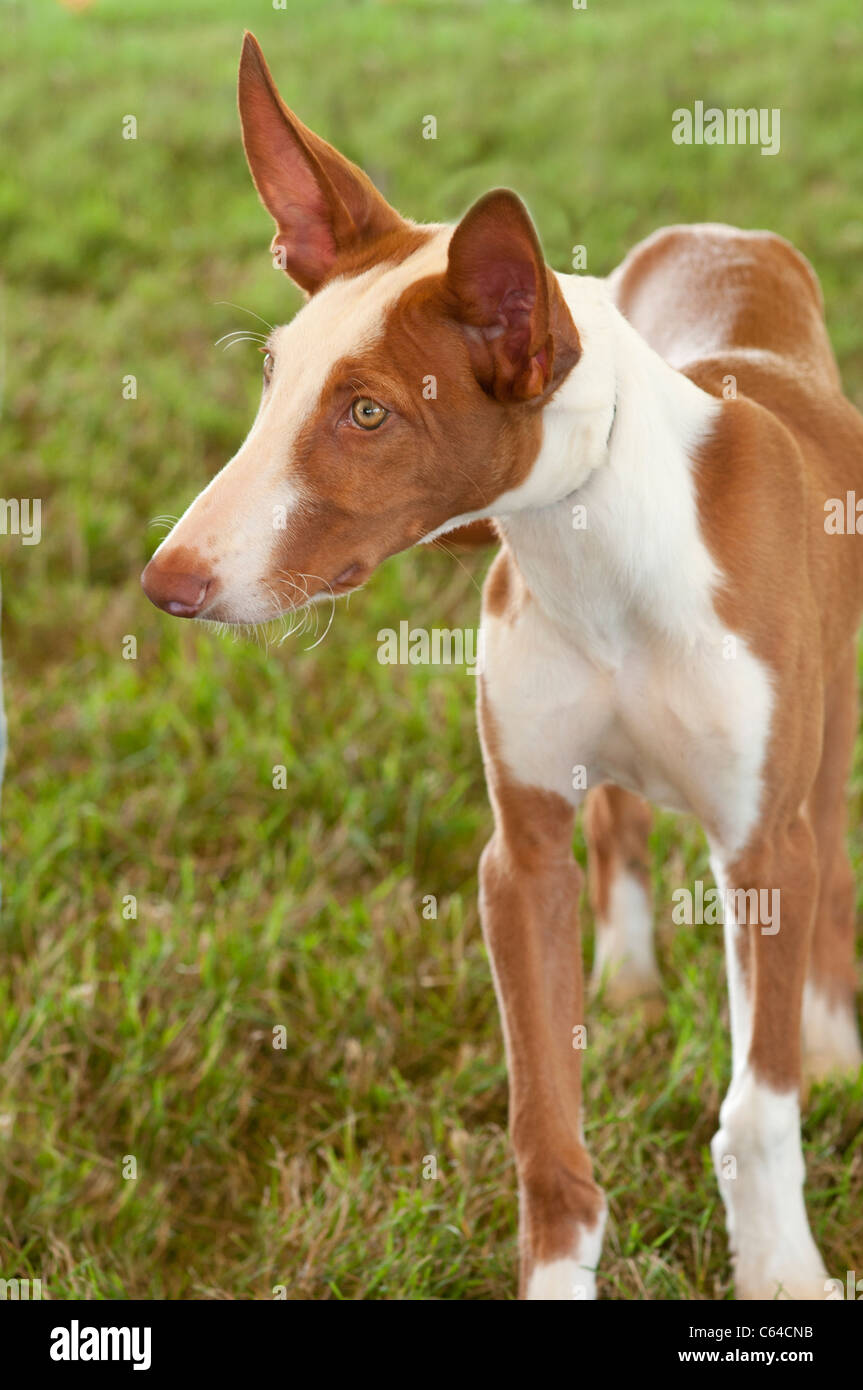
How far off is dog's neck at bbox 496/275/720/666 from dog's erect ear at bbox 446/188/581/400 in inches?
5.1

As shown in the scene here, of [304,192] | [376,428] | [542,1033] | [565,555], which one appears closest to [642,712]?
[565,555]

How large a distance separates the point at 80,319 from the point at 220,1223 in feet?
16.1

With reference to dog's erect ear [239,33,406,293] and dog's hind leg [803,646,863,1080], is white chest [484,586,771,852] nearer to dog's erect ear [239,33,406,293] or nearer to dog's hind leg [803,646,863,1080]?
dog's erect ear [239,33,406,293]

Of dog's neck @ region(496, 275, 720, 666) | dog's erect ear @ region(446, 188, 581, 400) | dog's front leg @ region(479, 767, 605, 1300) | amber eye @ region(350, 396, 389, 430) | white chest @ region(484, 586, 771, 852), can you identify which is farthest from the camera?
dog's front leg @ region(479, 767, 605, 1300)

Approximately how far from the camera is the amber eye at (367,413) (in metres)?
2.20

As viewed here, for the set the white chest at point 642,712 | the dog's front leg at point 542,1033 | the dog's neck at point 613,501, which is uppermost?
the dog's neck at point 613,501

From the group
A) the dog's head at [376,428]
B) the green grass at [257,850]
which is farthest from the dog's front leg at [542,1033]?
the dog's head at [376,428]

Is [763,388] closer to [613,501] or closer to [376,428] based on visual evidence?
[613,501]

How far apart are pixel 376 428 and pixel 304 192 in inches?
20.1

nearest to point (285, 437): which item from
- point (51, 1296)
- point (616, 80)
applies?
point (51, 1296)

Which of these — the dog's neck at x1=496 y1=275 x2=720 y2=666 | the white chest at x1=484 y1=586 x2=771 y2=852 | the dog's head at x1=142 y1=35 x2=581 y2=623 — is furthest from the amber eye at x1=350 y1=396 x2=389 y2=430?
the white chest at x1=484 y1=586 x2=771 y2=852

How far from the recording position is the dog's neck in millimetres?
2379

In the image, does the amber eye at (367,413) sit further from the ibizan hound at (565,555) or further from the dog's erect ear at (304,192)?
the dog's erect ear at (304,192)

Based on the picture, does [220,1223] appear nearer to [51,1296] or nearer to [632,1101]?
[51,1296]
